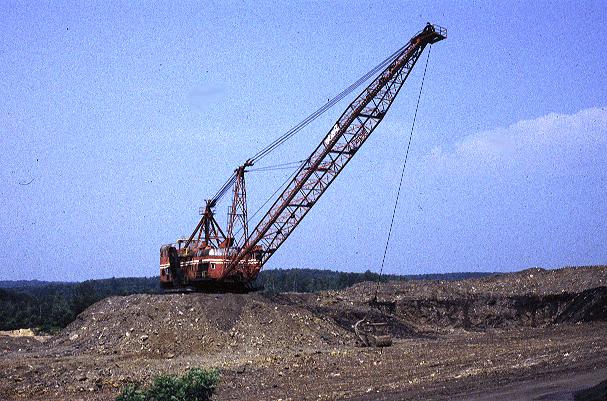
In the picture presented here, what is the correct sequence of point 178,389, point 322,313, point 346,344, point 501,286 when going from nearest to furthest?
1. point 178,389
2. point 346,344
3. point 322,313
4. point 501,286

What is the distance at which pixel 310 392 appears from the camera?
66.0ft

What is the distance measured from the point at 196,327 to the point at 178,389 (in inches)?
598

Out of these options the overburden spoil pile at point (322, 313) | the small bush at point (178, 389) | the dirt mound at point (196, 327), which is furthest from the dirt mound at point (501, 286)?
the small bush at point (178, 389)

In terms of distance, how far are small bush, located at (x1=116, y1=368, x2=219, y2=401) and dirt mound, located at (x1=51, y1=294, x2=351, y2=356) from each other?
42.5ft

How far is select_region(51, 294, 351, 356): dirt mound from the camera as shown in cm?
2938

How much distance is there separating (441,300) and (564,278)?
297 inches

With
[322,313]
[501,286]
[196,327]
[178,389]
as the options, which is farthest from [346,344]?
[178,389]

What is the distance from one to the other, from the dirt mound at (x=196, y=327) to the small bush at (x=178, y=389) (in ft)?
42.5

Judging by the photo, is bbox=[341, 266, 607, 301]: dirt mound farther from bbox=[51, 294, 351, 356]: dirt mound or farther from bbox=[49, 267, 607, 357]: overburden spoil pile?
bbox=[51, 294, 351, 356]: dirt mound

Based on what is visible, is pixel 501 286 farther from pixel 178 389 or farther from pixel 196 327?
pixel 178 389

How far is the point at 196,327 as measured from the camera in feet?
100.0

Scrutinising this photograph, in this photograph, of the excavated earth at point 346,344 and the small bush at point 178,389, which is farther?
the excavated earth at point 346,344

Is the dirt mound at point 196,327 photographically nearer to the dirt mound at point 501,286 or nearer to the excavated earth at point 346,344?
the excavated earth at point 346,344

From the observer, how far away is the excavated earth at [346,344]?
20297mm
